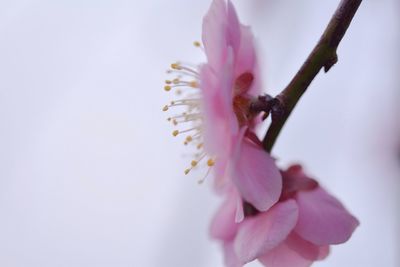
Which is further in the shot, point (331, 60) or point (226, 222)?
point (226, 222)

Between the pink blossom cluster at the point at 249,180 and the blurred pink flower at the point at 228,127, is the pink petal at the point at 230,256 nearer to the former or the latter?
the pink blossom cluster at the point at 249,180

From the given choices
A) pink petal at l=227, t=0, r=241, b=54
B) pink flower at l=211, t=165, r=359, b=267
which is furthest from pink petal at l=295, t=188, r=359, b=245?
pink petal at l=227, t=0, r=241, b=54

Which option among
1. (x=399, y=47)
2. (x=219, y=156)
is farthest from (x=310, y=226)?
(x=399, y=47)

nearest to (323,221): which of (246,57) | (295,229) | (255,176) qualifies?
(295,229)

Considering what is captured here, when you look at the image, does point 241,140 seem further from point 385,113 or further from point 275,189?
point 385,113

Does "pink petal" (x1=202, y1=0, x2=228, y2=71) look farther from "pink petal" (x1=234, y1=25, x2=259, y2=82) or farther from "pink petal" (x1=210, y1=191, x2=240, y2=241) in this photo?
"pink petal" (x1=210, y1=191, x2=240, y2=241)

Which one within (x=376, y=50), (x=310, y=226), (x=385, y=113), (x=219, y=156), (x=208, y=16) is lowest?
(x=385, y=113)

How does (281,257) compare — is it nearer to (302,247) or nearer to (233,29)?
(302,247)
